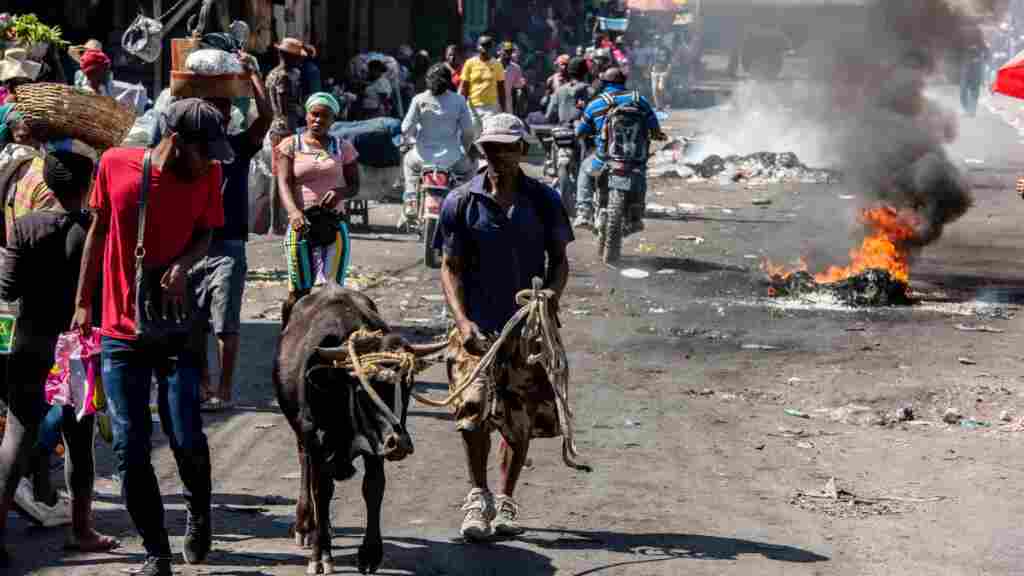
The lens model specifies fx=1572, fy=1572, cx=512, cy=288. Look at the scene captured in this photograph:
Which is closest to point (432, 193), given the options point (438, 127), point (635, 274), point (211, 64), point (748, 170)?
point (438, 127)

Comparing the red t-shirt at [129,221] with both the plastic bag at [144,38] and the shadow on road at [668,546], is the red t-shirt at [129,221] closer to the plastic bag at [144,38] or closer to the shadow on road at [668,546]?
the shadow on road at [668,546]

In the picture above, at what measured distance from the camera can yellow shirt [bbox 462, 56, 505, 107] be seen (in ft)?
65.6

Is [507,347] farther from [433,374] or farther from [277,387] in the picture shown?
[433,374]

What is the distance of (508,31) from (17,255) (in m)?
32.4

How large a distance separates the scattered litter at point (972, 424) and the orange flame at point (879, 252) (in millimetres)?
4527

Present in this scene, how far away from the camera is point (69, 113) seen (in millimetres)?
6559

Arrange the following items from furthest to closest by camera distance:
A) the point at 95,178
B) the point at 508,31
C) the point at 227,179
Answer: the point at 508,31, the point at 227,179, the point at 95,178

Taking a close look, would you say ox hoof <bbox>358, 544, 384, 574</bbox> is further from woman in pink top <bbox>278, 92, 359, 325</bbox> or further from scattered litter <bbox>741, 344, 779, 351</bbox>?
scattered litter <bbox>741, 344, 779, 351</bbox>

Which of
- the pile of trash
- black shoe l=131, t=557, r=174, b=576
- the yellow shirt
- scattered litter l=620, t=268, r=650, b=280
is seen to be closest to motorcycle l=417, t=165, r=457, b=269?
scattered litter l=620, t=268, r=650, b=280

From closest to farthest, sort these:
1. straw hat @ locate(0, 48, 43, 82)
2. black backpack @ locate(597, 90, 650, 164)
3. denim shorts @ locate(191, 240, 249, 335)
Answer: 1. straw hat @ locate(0, 48, 43, 82)
2. denim shorts @ locate(191, 240, 249, 335)
3. black backpack @ locate(597, 90, 650, 164)

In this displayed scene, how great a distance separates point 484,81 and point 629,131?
14.6 feet

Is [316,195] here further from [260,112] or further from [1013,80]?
[1013,80]

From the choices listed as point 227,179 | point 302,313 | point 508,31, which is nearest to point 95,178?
point 302,313

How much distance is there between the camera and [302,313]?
637cm
